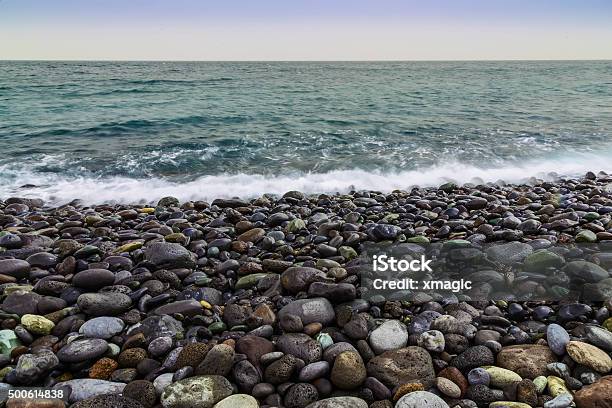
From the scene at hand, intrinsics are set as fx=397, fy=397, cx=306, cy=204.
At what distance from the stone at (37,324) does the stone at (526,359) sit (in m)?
3.12

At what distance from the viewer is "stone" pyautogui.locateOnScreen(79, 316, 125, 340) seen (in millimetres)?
2814

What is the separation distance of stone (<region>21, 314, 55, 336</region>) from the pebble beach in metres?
0.01

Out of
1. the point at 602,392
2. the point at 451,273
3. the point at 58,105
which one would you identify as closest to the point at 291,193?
the point at 451,273

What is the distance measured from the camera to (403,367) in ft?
8.04

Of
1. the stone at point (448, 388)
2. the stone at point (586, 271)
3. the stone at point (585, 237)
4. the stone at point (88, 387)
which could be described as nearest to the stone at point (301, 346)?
the stone at point (448, 388)

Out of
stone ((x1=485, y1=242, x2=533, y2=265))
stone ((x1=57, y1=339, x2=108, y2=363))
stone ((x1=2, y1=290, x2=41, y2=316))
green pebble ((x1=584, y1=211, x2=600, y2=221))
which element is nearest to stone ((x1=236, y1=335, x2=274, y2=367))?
stone ((x1=57, y1=339, x2=108, y2=363))

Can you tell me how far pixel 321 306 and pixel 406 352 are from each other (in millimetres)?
718

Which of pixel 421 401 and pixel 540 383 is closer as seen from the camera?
pixel 421 401

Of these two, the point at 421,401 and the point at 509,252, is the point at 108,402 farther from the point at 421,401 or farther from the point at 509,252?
the point at 509,252

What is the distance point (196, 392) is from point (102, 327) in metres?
1.05

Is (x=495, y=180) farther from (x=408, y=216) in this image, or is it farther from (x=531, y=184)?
(x=408, y=216)

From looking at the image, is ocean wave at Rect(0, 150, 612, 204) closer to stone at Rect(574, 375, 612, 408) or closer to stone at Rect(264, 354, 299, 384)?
stone at Rect(264, 354, 299, 384)

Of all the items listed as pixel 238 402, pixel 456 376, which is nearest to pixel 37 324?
pixel 238 402

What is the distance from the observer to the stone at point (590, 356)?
2.34m
